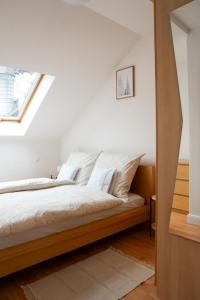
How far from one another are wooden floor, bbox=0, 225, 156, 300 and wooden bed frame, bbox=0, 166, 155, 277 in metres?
0.15

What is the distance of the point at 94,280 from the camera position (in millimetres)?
1889

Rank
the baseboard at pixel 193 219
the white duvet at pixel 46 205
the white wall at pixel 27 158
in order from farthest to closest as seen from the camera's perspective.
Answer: the white wall at pixel 27 158 → the white duvet at pixel 46 205 → the baseboard at pixel 193 219

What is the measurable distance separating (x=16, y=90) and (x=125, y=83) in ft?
5.50

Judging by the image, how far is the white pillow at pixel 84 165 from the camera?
127 inches

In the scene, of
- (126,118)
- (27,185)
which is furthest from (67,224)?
(126,118)

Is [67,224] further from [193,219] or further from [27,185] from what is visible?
[193,219]

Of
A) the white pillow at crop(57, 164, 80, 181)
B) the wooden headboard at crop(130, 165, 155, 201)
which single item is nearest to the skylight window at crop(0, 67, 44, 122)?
the white pillow at crop(57, 164, 80, 181)

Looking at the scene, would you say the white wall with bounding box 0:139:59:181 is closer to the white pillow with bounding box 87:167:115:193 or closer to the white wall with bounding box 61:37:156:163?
the white wall with bounding box 61:37:156:163

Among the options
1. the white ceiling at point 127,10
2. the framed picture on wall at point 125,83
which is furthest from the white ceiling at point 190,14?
the framed picture on wall at point 125,83

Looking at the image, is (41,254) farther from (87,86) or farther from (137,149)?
(87,86)

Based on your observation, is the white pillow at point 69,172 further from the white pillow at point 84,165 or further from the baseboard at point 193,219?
the baseboard at point 193,219

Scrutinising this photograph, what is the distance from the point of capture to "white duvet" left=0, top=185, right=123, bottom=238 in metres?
1.83

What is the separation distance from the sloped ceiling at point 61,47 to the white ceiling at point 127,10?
9.5 inches

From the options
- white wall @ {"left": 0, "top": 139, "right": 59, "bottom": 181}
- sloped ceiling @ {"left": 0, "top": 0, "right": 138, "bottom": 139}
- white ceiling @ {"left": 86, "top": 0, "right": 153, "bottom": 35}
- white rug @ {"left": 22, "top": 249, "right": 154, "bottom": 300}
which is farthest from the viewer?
white wall @ {"left": 0, "top": 139, "right": 59, "bottom": 181}
